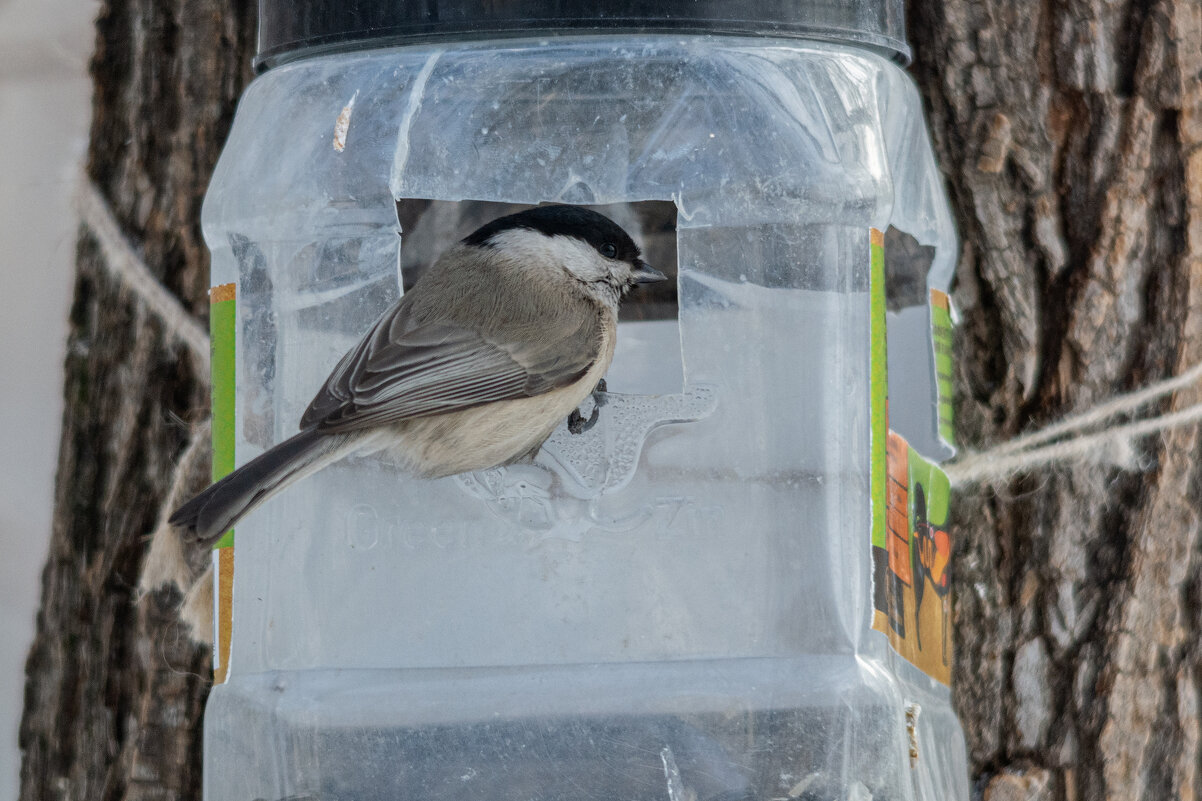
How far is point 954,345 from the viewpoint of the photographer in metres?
2.49

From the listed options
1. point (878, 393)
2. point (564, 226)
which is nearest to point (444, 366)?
point (564, 226)

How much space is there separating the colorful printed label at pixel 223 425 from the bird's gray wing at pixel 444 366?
0.17 metres

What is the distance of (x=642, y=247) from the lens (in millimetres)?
2709

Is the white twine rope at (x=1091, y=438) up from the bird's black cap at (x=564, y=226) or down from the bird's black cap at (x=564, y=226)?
down

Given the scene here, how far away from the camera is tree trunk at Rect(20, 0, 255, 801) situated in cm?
260

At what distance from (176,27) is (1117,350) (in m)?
1.58

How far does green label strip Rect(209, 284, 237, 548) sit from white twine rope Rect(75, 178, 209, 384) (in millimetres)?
398

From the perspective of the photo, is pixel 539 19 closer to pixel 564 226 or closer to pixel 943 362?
pixel 564 226

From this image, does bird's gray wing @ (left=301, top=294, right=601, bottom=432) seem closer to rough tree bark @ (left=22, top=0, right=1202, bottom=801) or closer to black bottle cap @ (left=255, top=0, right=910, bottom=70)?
black bottle cap @ (left=255, top=0, right=910, bottom=70)

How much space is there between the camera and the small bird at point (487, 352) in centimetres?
204

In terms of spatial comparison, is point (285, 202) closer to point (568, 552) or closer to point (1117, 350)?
point (568, 552)

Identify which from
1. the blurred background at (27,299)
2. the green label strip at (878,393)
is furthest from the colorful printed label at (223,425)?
the blurred background at (27,299)

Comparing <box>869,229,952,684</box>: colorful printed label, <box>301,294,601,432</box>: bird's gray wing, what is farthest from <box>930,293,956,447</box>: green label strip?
<box>301,294,601,432</box>: bird's gray wing

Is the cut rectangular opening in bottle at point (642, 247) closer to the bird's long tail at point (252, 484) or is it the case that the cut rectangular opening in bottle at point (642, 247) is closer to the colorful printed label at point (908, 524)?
the colorful printed label at point (908, 524)
